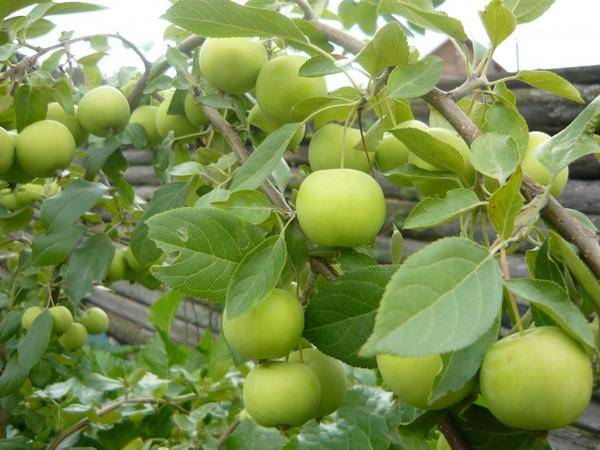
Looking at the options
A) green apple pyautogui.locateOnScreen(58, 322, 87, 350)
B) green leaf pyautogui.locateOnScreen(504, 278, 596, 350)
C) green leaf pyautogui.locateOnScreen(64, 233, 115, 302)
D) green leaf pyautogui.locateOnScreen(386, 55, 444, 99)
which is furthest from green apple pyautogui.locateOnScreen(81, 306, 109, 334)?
green leaf pyautogui.locateOnScreen(504, 278, 596, 350)

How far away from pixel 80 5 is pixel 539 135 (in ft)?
2.05

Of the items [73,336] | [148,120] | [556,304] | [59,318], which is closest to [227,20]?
[556,304]

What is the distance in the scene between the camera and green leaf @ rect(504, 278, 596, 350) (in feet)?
1.13

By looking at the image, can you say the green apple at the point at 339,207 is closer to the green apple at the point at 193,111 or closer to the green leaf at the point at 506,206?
the green leaf at the point at 506,206

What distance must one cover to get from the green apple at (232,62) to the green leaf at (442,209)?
1.01ft

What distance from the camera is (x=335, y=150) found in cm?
57

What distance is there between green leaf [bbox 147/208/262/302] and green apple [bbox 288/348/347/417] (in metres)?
0.12

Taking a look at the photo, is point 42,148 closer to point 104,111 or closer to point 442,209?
point 104,111

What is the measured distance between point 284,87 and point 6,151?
40 cm

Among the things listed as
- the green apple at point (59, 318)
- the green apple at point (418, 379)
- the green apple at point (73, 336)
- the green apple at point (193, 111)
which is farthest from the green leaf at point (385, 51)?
the green apple at point (73, 336)

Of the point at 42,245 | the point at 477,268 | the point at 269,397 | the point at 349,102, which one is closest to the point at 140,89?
the point at 42,245

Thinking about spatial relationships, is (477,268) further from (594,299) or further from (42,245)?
(42,245)

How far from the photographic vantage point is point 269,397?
1.57 ft

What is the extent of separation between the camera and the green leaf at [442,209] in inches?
16.3
